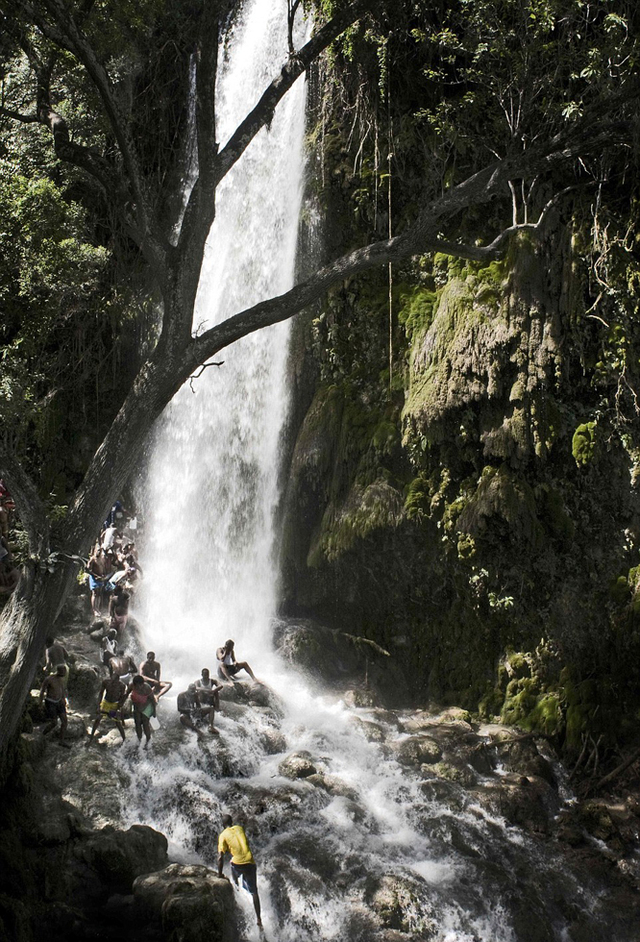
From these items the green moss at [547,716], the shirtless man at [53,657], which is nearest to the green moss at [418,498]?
the green moss at [547,716]

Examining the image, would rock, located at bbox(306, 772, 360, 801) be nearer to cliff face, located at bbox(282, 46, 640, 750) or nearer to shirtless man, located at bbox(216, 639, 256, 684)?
shirtless man, located at bbox(216, 639, 256, 684)

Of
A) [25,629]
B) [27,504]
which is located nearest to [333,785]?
[25,629]

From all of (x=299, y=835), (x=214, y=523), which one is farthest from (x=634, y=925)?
(x=214, y=523)

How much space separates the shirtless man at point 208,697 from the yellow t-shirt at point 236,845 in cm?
250

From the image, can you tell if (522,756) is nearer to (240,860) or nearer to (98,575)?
(240,860)

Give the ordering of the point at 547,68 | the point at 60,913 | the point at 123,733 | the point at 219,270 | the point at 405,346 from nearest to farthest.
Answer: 1. the point at 60,913
2. the point at 123,733
3. the point at 547,68
4. the point at 405,346
5. the point at 219,270

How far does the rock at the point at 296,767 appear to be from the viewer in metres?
9.35

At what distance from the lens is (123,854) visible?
7.55 meters

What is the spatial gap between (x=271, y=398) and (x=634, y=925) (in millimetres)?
10146

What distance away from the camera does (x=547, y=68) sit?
1089cm

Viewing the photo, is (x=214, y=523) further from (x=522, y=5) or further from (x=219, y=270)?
(x=522, y=5)

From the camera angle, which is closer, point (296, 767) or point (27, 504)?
point (27, 504)

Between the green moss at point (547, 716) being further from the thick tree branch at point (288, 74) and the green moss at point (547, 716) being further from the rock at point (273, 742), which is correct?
the thick tree branch at point (288, 74)

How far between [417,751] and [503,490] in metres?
3.71
